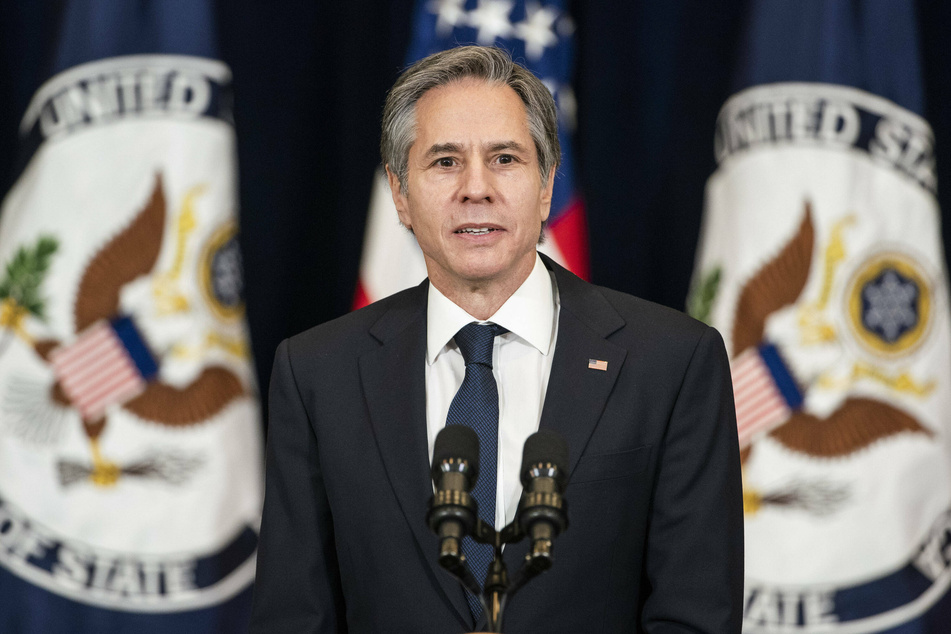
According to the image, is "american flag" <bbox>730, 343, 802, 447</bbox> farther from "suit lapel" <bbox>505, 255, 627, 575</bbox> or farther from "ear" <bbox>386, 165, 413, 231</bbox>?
"ear" <bbox>386, 165, 413, 231</bbox>

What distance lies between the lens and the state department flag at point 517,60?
9.34 ft

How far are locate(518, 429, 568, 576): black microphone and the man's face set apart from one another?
0.54 metres

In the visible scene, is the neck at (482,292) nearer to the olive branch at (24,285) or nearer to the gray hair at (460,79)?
the gray hair at (460,79)

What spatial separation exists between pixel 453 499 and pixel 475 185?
2.19 feet

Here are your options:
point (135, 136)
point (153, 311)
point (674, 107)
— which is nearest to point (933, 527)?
point (674, 107)

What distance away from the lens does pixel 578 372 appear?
1.58 meters

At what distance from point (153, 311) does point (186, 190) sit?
360 millimetres

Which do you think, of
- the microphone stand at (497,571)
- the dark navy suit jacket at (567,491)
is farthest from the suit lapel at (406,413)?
the microphone stand at (497,571)

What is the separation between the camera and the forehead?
5.38ft

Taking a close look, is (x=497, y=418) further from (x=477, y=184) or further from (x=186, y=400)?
(x=186, y=400)

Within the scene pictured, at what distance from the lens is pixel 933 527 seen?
107 inches

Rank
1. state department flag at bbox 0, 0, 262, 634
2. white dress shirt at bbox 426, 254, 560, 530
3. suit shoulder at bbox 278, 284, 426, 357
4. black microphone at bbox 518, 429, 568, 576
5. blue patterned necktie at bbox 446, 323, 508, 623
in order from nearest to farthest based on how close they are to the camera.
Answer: black microphone at bbox 518, 429, 568, 576
blue patterned necktie at bbox 446, 323, 508, 623
white dress shirt at bbox 426, 254, 560, 530
suit shoulder at bbox 278, 284, 426, 357
state department flag at bbox 0, 0, 262, 634

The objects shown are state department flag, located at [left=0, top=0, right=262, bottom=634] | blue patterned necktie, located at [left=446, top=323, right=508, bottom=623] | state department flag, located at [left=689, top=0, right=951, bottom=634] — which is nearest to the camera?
blue patterned necktie, located at [left=446, top=323, right=508, bottom=623]

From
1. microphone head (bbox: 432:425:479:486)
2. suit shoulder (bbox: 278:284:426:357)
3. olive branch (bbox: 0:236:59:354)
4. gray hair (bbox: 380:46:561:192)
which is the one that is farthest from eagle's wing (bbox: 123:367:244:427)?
microphone head (bbox: 432:425:479:486)
